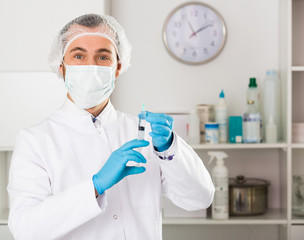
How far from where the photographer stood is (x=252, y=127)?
223 centimetres

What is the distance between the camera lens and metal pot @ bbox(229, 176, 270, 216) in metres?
2.23

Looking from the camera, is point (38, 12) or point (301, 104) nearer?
point (38, 12)

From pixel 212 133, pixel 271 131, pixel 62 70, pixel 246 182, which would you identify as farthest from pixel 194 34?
pixel 62 70

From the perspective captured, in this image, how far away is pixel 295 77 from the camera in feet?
7.97

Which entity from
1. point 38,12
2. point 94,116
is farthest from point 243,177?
point 38,12

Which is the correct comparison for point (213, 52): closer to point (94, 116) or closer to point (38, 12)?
point (38, 12)

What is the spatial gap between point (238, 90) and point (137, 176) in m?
1.28

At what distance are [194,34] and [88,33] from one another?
1208 millimetres

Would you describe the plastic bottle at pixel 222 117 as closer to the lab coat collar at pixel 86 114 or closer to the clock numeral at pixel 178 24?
the clock numeral at pixel 178 24

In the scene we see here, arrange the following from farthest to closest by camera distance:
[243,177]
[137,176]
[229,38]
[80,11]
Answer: [229,38] → [243,177] → [80,11] → [137,176]

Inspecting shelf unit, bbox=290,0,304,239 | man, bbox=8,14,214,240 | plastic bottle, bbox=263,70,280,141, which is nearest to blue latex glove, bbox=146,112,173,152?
man, bbox=8,14,214,240

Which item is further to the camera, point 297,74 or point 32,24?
point 297,74

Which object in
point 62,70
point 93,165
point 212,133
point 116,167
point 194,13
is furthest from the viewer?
point 194,13

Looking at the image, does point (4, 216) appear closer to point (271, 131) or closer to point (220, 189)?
point (220, 189)
